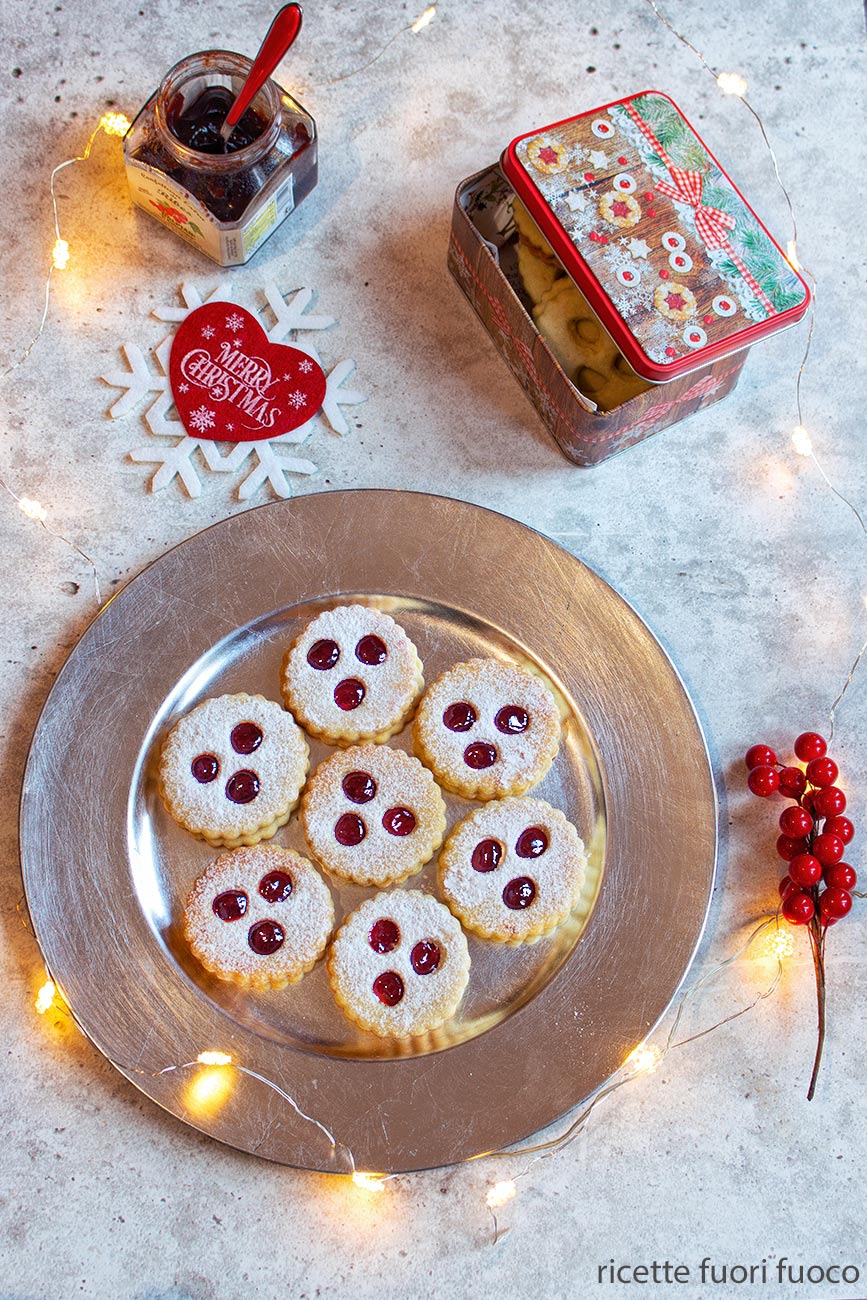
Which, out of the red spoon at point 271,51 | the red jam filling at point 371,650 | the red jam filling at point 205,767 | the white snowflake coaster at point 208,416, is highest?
the red spoon at point 271,51

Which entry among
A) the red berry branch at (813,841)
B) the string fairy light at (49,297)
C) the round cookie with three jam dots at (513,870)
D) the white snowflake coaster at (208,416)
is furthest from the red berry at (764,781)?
the string fairy light at (49,297)

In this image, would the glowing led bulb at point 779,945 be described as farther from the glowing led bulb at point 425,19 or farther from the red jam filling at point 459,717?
the glowing led bulb at point 425,19

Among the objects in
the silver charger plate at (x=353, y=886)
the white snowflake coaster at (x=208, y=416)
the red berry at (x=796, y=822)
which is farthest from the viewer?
the white snowflake coaster at (x=208, y=416)

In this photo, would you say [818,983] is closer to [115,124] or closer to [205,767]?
[205,767]

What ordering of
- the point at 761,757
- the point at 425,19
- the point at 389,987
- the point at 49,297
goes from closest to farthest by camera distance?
the point at 389,987 < the point at 761,757 < the point at 49,297 < the point at 425,19

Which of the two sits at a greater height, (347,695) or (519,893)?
(347,695)

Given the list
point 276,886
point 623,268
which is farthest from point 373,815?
point 623,268
